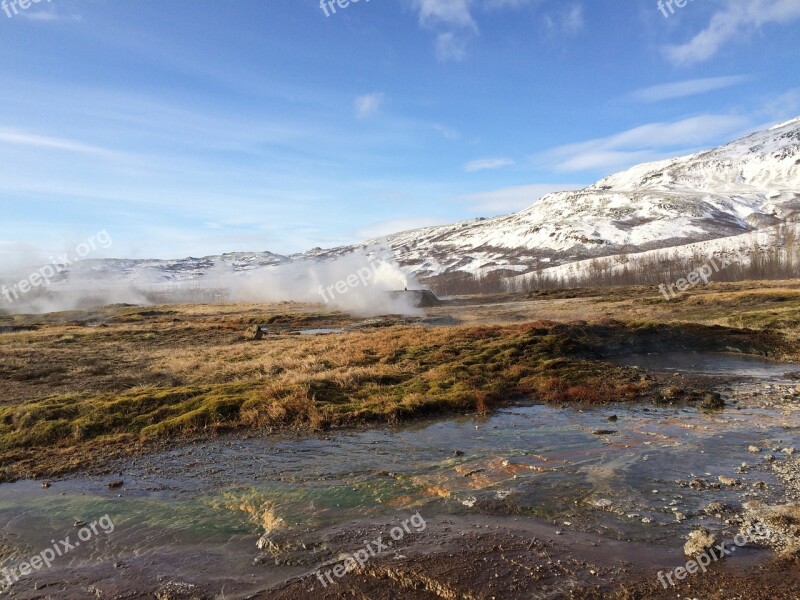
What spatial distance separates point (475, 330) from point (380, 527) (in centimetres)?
2817

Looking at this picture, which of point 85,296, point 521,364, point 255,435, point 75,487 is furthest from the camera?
point 85,296

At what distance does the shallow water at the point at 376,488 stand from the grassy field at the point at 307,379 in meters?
2.12

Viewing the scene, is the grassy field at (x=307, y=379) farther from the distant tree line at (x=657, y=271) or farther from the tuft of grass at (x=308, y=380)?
the distant tree line at (x=657, y=271)

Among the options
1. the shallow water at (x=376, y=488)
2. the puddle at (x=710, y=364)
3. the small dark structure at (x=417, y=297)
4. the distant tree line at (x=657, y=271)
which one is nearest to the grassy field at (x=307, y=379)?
the puddle at (x=710, y=364)

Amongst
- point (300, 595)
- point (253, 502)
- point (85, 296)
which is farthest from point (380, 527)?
point (85, 296)

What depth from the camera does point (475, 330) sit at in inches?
1519

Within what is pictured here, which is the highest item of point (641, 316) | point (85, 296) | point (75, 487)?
point (85, 296)

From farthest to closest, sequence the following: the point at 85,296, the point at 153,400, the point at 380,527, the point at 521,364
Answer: the point at 85,296 < the point at 521,364 < the point at 153,400 < the point at 380,527

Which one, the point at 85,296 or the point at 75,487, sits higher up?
the point at 85,296

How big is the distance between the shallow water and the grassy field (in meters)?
2.12

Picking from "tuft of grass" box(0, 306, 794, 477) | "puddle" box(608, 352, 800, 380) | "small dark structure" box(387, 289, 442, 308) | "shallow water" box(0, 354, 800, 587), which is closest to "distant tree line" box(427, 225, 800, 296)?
"small dark structure" box(387, 289, 442, 308)

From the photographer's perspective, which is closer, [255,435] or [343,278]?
[255,435]

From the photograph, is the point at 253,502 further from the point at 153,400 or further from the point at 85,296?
the point at 85,296

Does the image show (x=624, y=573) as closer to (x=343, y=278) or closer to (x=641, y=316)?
(x=641, y=316)
